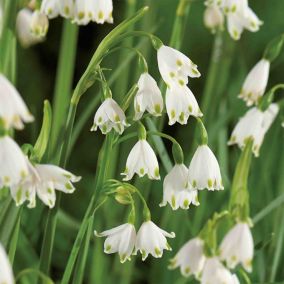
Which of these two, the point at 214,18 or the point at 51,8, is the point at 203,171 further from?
the point at 214,18

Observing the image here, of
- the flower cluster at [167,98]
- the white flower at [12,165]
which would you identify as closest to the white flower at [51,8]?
the flower cluster at [167,98]

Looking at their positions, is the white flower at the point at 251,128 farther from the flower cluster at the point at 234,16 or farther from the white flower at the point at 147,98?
the white flower at the point at 147,98

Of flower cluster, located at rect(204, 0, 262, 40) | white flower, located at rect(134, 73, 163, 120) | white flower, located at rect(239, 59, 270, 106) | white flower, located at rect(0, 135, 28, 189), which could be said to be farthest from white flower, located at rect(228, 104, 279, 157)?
white flower, located at rect(0, 135, 28, 189)

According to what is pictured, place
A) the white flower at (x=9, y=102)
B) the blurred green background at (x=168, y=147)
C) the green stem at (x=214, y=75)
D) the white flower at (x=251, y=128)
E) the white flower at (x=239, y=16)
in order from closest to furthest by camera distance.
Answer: the white flower at (x=9, y=102)
the white flower at (x=239, y=16)
the white flower at (x=251, y=128)
the blurred green background at (x=168, y=147)
the green stem at (x=214, y=75)

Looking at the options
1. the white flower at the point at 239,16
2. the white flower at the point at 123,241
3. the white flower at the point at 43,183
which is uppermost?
the white flower at the point at 239,16

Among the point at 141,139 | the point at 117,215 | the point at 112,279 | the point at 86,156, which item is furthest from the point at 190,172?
the point at 86,156

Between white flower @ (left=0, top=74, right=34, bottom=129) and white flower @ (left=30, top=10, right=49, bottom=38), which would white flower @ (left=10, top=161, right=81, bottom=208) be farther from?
white flower @ (left=30, top=10, right=49, bottom=38)
